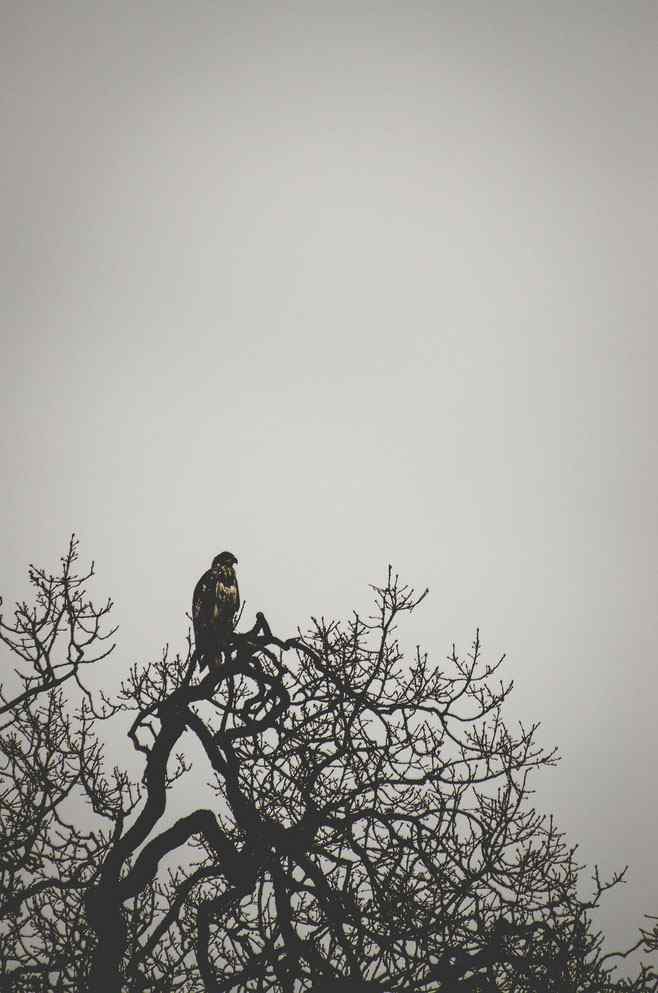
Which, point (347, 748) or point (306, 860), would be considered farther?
point (347, 748)

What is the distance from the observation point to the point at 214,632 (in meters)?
6.31

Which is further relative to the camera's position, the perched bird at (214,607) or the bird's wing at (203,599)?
the bird's wing at (203,599)

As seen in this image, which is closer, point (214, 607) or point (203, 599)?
point (214, 607)

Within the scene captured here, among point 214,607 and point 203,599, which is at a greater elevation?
point 203,599

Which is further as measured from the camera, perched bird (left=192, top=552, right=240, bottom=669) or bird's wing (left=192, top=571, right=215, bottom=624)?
bird's wing (left=192, top=571, right=215, bottom=624)

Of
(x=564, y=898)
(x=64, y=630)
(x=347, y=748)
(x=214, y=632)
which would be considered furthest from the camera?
(x=214, y=632)

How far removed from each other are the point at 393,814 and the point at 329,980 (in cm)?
110

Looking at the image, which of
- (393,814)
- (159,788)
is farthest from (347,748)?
(159,788)

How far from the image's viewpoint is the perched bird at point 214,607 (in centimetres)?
624

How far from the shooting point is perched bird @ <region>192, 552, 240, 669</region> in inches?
246

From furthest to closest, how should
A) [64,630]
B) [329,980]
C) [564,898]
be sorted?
[64,630] < [564,898] < [329,980]

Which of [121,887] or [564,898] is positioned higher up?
[121,887]

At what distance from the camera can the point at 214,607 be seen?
740cm

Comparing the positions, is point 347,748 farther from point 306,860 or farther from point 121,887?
point 121,887
